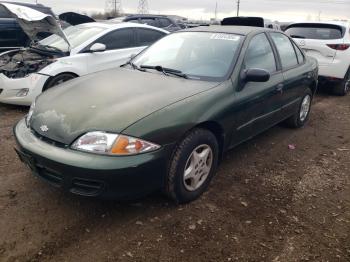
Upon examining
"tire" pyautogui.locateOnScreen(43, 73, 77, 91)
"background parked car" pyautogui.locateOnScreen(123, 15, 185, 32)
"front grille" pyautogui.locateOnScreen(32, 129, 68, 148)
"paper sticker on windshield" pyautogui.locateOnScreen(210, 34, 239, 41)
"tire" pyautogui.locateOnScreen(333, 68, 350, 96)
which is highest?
"paper sticker on windshield" pyautogui.locateOnScreen(210, 34, 239, 41)

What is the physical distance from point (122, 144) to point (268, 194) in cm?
168

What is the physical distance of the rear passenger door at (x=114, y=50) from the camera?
21.3 feet

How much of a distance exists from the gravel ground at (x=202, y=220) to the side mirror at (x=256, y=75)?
1054 mm

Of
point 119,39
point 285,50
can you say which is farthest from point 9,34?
point 285,50

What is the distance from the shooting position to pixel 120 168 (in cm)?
277

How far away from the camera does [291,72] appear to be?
490 centimetres

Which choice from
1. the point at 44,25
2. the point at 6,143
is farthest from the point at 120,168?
the point at 44,25

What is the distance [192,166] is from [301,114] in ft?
9.97

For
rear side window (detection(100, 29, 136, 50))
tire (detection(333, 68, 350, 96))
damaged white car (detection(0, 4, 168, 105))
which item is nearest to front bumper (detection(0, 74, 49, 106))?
damaged white car (detection(0, 4, 168, 105))

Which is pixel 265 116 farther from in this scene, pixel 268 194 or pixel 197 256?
pixel 197 256

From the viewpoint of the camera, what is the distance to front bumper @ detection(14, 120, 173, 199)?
276 centimetres

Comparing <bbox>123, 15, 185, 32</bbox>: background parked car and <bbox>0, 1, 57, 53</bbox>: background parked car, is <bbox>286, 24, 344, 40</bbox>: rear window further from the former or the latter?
<bbox>0, 1, 57, 53</bbox>: background parked car

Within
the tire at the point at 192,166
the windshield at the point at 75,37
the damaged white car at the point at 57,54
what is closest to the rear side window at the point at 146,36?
the damaged white car at the point at 57,54

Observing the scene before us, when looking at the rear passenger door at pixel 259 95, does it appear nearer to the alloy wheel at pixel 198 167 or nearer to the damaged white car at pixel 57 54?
the alloy wheel at pixel 198 167
